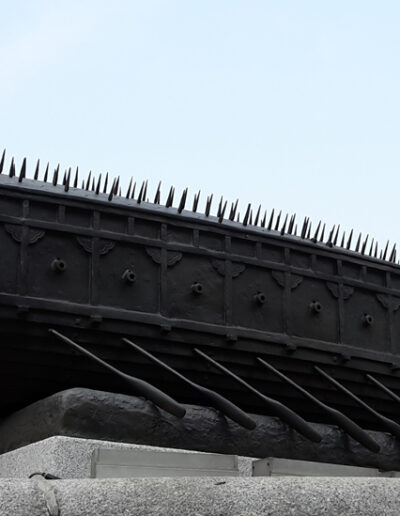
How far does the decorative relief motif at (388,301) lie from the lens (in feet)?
64.7

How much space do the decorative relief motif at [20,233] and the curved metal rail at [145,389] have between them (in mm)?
1366

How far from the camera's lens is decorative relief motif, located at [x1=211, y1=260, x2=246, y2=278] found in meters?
17.8

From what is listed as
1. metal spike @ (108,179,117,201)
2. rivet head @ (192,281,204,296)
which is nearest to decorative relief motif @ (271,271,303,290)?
rivet head @ (192,281,204,296)

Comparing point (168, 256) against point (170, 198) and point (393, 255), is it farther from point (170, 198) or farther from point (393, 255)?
point (393, 255)

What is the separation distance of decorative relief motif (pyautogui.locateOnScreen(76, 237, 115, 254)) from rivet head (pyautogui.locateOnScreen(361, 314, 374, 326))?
4.88 metres

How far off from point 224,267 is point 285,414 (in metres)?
2.48

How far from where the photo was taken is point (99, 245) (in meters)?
16.8

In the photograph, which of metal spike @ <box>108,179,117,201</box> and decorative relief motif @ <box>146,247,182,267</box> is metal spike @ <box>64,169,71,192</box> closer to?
metal spike @ <box>108,179,117,201</box>

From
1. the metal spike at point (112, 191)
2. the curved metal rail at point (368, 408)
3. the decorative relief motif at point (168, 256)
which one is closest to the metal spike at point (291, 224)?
the curved metal rail at point (368, 408)

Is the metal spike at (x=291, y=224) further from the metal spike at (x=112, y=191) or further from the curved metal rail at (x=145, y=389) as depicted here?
the curved metal rail at (x=145, y=389)

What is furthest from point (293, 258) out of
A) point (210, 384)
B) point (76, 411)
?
point (76, 411)

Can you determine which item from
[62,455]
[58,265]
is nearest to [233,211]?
[58,265]

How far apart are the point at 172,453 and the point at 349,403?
5562mm

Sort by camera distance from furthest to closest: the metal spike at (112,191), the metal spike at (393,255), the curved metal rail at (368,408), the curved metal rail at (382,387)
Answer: the metal spike at (393,255)
the curved metal rail at (382,387)
the curved metal rail at (368,408)
the metal spike at (112,191)
